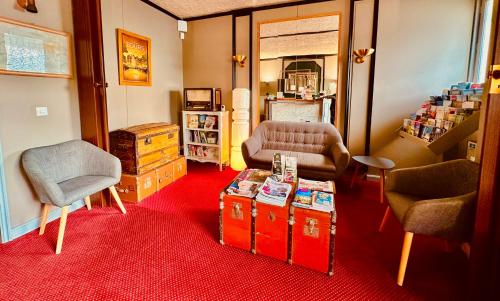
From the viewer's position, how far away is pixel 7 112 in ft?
7.49

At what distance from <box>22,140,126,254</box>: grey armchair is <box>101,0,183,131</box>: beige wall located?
90 centimetres

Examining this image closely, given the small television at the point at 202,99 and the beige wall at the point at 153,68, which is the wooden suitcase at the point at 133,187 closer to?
the beige wall at the point at 153,68

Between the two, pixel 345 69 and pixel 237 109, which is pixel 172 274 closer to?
pixel 237 109

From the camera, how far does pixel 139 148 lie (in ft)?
10.7

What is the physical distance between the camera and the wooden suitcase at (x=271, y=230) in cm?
202

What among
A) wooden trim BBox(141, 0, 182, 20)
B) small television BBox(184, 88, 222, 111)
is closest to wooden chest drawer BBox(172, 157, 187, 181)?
small television BBox(184, 88, 222, 111)

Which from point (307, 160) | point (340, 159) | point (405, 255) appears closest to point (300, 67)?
point (307, 160)

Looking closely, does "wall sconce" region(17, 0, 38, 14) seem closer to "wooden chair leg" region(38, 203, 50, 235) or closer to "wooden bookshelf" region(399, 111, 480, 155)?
"wooden chair leg" region(38, 203, 50, 235)

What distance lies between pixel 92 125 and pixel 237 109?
7.27ft

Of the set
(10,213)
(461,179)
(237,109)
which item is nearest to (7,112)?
(10,213)

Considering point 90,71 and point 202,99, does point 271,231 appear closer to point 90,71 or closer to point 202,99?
point 90,71

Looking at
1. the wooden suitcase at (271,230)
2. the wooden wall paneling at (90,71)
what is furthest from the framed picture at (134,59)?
the wooden suitcase at (271,230)

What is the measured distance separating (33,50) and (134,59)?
1480mm

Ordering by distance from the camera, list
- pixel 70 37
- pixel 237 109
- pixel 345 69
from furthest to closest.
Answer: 1. pixel 237 109
2. pixel 345 69
3. pixel 70 37
